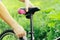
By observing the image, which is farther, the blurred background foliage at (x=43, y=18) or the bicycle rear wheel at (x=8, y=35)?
the blurred background foliage at (x=43, y=18)

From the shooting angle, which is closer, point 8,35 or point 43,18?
point 8,35

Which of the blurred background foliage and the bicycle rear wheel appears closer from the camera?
the bicycle rear wheel

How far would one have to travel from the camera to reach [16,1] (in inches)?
90.3

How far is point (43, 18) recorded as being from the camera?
231 cm

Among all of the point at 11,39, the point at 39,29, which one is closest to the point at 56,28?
the point at 39,29

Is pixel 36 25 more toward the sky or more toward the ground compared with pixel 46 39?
more toward the sky

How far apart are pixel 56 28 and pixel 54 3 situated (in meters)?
0.30

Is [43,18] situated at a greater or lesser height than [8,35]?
greater

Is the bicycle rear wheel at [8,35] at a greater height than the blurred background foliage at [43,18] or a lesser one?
lesser

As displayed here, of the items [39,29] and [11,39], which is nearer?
[11,39]

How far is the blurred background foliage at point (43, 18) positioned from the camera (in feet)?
7.36

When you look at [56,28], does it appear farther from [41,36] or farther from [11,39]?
[11,39]

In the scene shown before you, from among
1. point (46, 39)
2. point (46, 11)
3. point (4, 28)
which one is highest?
point (46, 11)

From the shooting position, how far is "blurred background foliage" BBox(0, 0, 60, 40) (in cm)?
224
